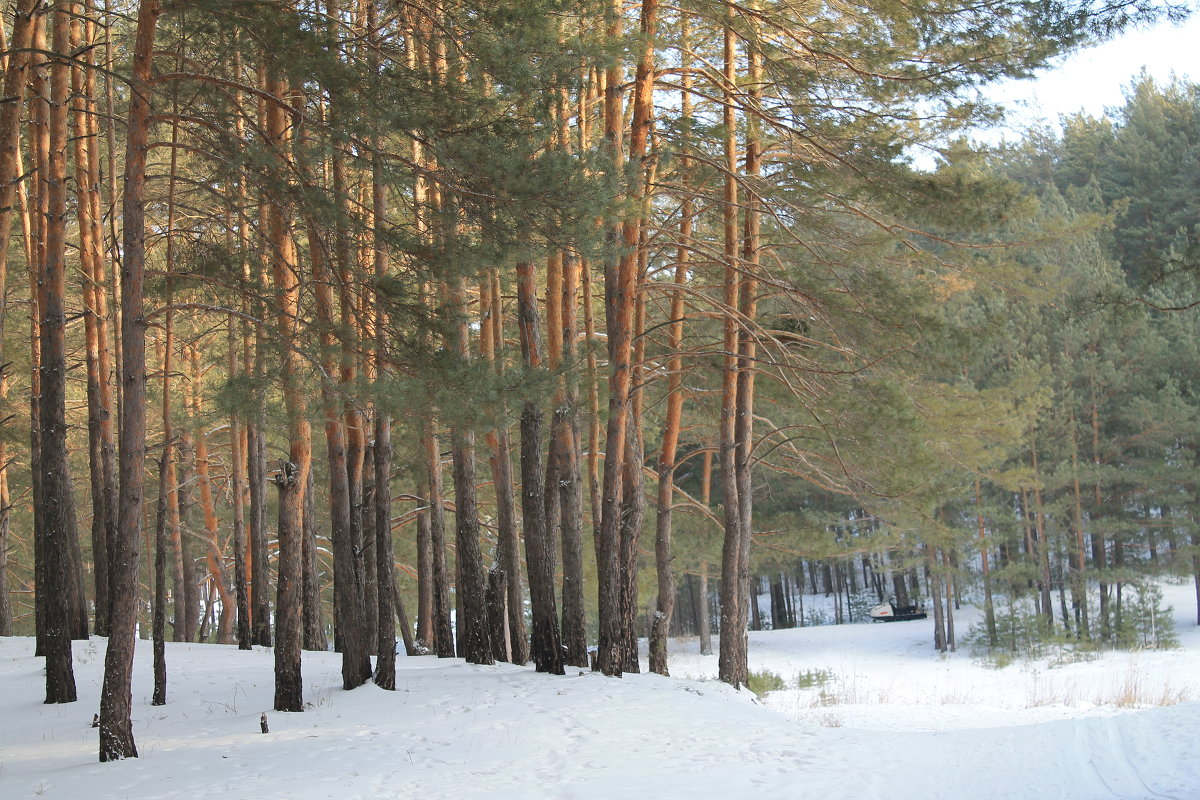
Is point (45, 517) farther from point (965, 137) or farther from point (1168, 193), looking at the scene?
point (1168, 193)

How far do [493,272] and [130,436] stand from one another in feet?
15.0

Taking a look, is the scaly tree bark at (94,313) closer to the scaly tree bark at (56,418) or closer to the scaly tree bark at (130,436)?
the scaly tree bark at (56,418)

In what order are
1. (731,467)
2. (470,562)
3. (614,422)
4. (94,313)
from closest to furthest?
(614,422) → (94,313) → (470,562) → (731,467)

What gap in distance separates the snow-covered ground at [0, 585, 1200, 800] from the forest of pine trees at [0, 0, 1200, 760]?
606mm

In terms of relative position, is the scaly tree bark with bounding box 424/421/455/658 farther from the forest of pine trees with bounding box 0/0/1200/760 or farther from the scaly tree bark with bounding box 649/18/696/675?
the scaly tree bark with bounding box 649/18/696/675

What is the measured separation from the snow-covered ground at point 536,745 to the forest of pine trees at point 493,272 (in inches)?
23.9

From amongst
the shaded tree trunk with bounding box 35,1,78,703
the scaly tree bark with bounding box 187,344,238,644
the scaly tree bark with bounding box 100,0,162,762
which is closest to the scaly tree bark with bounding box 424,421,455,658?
the shaded tree trunk with bounding box 35,1,78,703

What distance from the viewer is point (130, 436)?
22.9ft

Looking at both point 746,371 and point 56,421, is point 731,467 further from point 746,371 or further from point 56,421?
point 56,421

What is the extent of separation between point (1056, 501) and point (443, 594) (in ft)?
64.3

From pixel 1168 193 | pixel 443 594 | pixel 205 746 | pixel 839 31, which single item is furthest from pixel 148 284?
pixel 1168 193

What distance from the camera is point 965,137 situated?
10.9 meters

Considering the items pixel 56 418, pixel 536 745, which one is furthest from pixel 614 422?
pixel 56 418

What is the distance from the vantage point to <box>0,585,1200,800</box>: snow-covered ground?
20.6 ft
